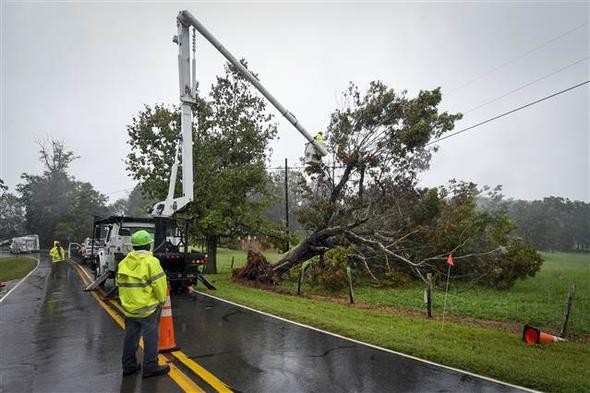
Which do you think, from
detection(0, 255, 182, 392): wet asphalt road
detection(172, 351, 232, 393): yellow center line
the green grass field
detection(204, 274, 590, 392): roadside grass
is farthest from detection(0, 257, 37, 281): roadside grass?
detection(172, 351, 232, 393): yellow center line

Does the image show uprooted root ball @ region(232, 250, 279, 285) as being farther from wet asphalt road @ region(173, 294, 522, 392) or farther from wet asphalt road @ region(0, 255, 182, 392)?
wet asphalt road @ region(173, 294, 522, 392)

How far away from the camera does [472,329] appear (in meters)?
10.0

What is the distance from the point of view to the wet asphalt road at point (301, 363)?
5.59m

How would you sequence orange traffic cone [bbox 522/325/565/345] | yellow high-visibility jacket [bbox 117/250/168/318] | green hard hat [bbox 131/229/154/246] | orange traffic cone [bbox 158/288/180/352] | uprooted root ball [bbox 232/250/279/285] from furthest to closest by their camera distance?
uprooted root ball [bbox 232/250/279/285] < orange traffic cone [bbox 522/325/565/345] < orange traffic cone [bbox 158/288/180/352] < green hard hat [bbox 131/229/154/246] < yellow high-visibility jacket [bbox 117/250/168/318]

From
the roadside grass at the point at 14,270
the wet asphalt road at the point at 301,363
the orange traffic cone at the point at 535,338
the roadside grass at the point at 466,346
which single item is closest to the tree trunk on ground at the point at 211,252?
the roadside grass at the point at 14,270

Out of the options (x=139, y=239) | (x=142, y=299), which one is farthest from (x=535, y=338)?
(x=139, y=239)

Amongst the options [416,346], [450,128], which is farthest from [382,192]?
[416,346]

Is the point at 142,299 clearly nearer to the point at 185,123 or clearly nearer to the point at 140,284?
the point at 140,284

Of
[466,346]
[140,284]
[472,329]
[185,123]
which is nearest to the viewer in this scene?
[140,284]

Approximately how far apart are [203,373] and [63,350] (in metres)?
2.85

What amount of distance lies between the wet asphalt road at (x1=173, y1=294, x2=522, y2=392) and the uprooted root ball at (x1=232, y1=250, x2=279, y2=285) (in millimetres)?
9679

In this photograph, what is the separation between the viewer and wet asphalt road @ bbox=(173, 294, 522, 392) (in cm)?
559

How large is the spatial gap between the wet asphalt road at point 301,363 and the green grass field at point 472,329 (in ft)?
1.86

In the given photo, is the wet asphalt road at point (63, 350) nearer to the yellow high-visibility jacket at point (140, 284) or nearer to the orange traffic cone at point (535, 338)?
the yellow high-visibility jacket at point (140, 284)
